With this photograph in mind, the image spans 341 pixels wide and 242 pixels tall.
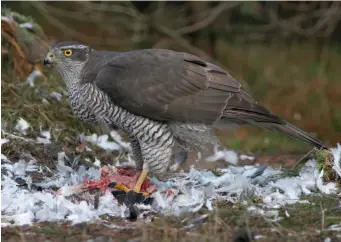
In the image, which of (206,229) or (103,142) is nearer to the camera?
(206,229)

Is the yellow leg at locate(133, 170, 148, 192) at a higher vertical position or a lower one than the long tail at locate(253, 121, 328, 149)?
lower

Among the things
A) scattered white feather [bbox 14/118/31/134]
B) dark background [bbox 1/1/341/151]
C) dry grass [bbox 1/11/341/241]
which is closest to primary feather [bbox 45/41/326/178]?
dry grass [bbox 1/11/341/241]

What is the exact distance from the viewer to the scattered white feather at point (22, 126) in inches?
275

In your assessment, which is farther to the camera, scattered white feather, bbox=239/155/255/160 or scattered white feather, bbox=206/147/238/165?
scattered white feather, bbox=239/155/255/160

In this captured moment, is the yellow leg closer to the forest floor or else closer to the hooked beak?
the forest floor

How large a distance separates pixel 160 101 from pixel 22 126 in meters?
2.05

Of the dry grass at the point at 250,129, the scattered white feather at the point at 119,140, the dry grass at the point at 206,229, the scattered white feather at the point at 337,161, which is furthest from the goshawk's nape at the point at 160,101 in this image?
the scattered white feather at the point at 119,140

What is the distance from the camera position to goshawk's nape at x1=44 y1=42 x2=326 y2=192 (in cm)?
539

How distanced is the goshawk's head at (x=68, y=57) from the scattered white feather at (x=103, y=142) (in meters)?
1.59

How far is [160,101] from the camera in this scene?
17.8ft

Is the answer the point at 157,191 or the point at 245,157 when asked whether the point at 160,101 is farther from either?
the point at 245,157

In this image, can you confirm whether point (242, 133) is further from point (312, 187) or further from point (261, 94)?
point (312, 187)

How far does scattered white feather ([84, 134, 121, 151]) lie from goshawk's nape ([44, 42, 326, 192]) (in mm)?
1540

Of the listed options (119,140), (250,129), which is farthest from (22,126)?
(250,129)
